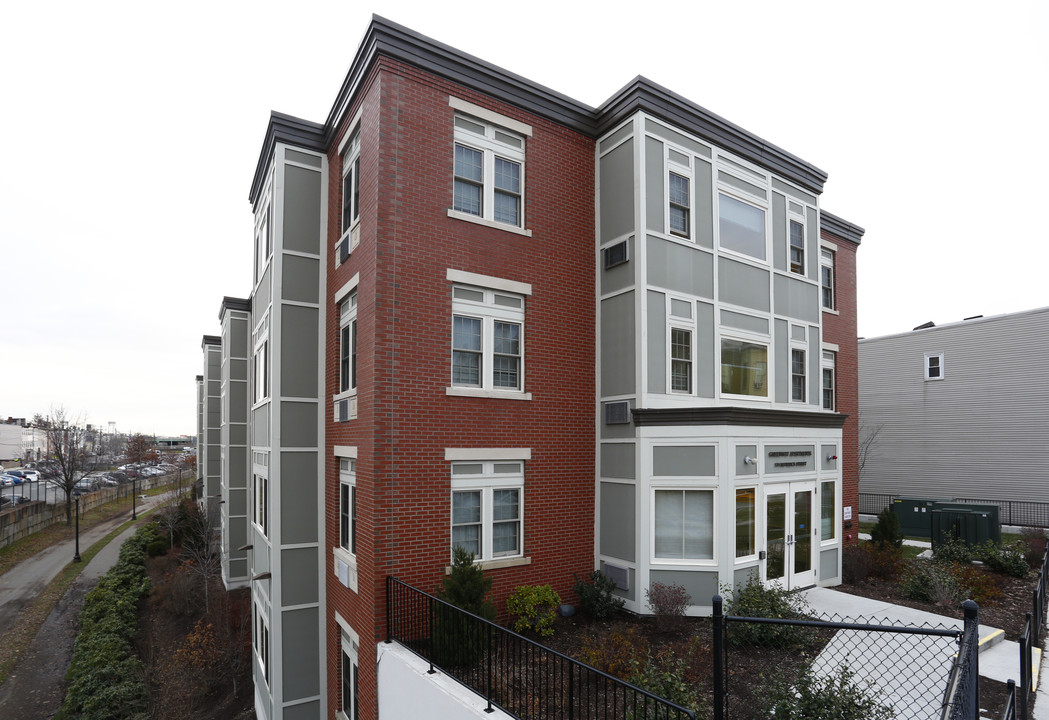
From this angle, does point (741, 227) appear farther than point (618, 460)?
Yes

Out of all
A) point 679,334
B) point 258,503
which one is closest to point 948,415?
point 679,334

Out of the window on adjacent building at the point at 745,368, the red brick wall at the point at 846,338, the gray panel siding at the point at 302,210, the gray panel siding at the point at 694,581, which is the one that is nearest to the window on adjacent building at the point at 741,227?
the window on adjacent building at the point at 745,368

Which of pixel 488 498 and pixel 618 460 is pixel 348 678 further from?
pixel 618 460

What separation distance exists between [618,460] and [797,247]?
787 cm

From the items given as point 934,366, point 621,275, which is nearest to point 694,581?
point 621,275

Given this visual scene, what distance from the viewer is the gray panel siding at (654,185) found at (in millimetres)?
11602

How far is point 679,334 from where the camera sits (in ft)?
39.4

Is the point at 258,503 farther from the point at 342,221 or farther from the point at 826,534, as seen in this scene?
the point at 826,534

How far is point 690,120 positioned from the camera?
40.4 ft

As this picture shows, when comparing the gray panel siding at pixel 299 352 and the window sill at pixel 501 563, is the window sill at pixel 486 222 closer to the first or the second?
the gray panel siding at pixel 299 352

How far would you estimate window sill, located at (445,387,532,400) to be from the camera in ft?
34.1

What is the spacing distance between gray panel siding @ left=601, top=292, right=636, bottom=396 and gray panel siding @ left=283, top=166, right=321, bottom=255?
6.66 metres

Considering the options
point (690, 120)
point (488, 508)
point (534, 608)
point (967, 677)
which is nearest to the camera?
point (967, 677)

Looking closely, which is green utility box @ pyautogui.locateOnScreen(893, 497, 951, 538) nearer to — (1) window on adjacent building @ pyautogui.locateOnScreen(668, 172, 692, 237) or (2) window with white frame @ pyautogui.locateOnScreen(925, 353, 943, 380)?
(2) window with white frame @ pyautogui.locateOnScreen(925, 353, 943, 380)
